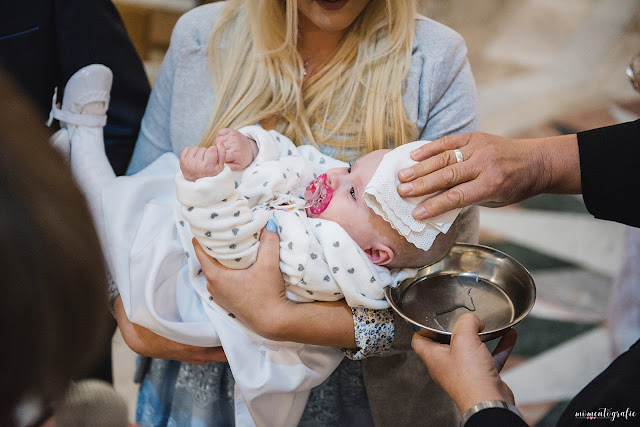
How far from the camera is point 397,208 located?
129 centimetres

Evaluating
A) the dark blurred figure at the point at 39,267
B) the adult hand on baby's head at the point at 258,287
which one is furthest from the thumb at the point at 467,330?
the dark blurred figure at the point at 39,267

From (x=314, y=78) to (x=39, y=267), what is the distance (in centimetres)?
121

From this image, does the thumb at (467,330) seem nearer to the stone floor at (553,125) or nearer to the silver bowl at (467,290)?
the silver bowl at (467,290)

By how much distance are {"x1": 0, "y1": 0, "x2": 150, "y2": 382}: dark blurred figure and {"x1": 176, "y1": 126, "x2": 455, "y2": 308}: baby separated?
0.51 m

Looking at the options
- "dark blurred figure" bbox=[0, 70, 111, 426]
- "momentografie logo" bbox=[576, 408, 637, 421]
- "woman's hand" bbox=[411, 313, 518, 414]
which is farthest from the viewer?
"woman's hand" bbox=[411, 313, 518, 414]

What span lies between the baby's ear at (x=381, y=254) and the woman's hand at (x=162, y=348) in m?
0.43

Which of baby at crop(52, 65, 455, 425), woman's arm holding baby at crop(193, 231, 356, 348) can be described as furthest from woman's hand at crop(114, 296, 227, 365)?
woman's arm holding baby at crop(193, 231, 356, 348)

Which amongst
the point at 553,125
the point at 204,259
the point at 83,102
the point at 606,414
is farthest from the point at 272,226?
the point at 553,125

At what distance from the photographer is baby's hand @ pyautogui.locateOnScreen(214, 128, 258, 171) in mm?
1449

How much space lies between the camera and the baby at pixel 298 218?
1202 millimetres

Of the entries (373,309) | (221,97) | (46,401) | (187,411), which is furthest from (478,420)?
(221,97)

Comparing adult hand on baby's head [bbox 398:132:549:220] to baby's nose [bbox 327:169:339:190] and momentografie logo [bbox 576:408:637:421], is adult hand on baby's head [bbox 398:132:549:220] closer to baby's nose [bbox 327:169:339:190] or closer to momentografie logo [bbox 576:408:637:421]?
baby's nose [bbox 327:169:339:190]

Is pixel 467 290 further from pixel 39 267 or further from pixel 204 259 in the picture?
pixel 39 267

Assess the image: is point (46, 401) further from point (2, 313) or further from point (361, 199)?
point (361, 199)
